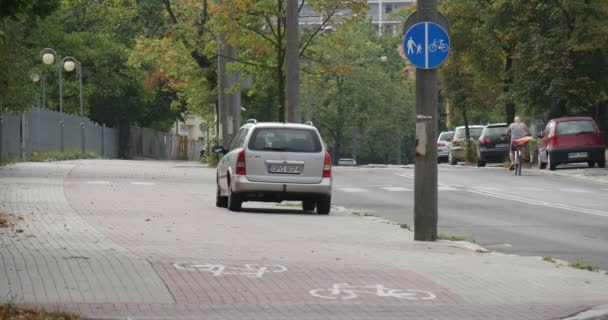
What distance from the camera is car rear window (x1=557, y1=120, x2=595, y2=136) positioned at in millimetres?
44094

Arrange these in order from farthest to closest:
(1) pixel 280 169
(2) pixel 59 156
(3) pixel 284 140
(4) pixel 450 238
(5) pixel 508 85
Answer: (2) pixel 59 156 → (5) pixel 508 85 → (3) pixel 284 140 → (1) pixel 280 169 → (4) pixel 450 238

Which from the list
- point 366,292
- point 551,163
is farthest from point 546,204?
point 551,163

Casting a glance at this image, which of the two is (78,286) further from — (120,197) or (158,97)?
(158,97)

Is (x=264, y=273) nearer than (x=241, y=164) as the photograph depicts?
Yes

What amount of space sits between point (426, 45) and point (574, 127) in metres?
27.8

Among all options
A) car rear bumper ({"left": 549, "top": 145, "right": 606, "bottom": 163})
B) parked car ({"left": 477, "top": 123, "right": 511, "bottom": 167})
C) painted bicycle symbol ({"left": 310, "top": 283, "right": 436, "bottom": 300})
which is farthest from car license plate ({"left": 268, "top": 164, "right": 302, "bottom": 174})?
parked car ({"left": 477, "top": 123, "right": 511, "bottom": 167})

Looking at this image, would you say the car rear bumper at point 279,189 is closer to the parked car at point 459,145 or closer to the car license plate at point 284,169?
the car license plate at point 284,169

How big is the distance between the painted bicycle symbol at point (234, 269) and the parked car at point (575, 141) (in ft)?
105

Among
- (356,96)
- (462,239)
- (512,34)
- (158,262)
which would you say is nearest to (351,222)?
(462,239)

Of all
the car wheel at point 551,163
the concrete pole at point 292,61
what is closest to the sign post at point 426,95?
the concrete pole at point 292,61

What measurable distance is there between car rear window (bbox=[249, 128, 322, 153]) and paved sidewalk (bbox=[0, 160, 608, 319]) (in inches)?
132

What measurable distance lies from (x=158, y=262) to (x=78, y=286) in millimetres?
1976

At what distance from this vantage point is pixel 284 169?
24.1 m

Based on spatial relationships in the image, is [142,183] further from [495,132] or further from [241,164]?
[495,132]
